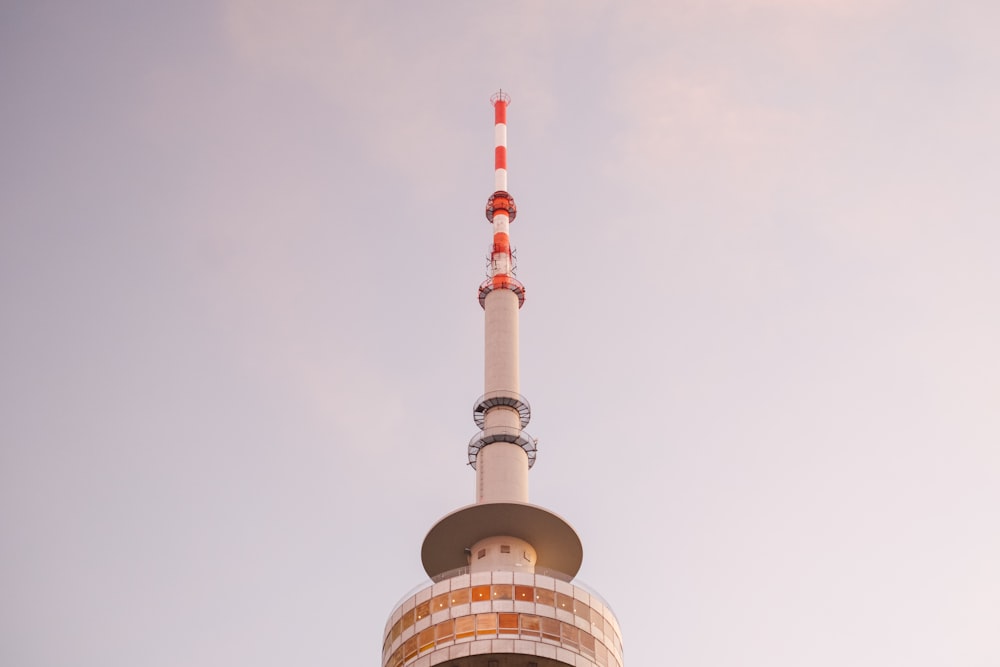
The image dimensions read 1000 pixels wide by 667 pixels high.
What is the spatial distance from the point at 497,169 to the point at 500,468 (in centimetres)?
3012

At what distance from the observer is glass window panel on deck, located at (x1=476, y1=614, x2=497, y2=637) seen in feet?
246

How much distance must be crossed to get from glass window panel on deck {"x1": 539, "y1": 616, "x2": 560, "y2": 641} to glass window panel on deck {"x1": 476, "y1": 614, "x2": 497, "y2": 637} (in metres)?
2.72

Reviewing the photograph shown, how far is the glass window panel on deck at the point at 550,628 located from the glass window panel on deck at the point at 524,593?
1.34 meters

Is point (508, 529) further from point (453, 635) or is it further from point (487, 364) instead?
point (487, 364)

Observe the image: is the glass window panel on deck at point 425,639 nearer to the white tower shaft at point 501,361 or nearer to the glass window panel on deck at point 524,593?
the glass window panel on deck at point 524,593

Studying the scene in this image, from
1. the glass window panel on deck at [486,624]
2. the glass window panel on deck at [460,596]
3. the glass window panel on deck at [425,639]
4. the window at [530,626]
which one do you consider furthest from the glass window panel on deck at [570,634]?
the glass window panel on deck at [425,639]

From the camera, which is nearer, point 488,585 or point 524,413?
point 488,585

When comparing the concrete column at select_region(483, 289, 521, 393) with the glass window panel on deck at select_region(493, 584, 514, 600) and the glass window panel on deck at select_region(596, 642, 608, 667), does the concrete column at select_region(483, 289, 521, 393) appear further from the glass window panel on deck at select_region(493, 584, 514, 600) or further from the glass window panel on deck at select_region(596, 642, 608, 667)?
the glass window panel on deck at select_region(596, 642, 608, 667)

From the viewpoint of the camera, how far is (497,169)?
107 meters

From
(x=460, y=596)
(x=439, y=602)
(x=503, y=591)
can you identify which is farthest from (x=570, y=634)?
(x=439, y=602)

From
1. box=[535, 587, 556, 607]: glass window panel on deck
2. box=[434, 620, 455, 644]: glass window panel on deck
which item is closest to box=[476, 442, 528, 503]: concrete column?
box=[535, 587, 556, 607]: glass window panel on deck

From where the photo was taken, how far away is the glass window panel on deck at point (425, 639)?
76000mm

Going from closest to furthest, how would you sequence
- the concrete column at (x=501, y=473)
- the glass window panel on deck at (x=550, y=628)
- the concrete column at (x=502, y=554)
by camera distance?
the glass window panel on deck at (x=550, y=628), the concrete column at (x=502, y=554), the concrete column at (x=501, y=473)

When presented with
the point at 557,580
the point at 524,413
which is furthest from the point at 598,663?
the point at 524,413
